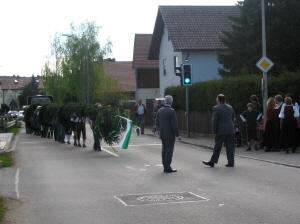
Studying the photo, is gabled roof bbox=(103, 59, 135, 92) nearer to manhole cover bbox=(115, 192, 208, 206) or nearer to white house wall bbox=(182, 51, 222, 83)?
white house wall bbox=(182, 51, 222, 83)

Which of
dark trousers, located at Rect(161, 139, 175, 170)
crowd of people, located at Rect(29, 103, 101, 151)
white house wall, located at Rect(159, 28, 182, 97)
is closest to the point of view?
dark trousers, located at Rect(161, 139, 175, 170)

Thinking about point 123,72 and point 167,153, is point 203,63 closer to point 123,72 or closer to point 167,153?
point 167,153

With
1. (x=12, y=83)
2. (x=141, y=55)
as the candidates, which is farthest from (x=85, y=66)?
(x=12, y=83)

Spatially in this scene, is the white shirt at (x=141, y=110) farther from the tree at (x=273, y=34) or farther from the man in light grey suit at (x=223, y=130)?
the man in light grey suit at (x=223, y=130)

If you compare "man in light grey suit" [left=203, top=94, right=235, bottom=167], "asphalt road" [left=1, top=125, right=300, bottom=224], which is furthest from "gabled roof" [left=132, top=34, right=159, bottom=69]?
"man in light grey suit" [left=203, top=94, right=235, bottom=167]

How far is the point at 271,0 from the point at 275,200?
20777 millimetres

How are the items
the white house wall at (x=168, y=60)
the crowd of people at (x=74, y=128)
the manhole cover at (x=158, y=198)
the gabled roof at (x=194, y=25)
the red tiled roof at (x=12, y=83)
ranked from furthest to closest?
the red tiled roof at (x=12, y=83) < the white house wall at (x=168, y=60) < the gabled roof at (x=194, y=25) < the crowd of people at (x=74, y=128) < the manhole cover at (x=158, y=198)

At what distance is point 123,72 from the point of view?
8250 cm

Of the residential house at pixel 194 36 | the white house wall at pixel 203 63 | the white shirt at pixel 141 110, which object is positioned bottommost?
the white shirt at pixel 141 110

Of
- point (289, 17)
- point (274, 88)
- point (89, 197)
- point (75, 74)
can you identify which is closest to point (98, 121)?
point (274, 88)

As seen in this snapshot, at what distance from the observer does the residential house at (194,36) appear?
3919 centimetres

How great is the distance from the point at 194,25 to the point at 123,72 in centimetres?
4274

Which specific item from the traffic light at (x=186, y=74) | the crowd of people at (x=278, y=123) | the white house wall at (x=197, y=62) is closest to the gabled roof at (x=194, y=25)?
the white house wall at (x=197, y=62)

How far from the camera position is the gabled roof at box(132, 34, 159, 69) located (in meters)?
55.1
